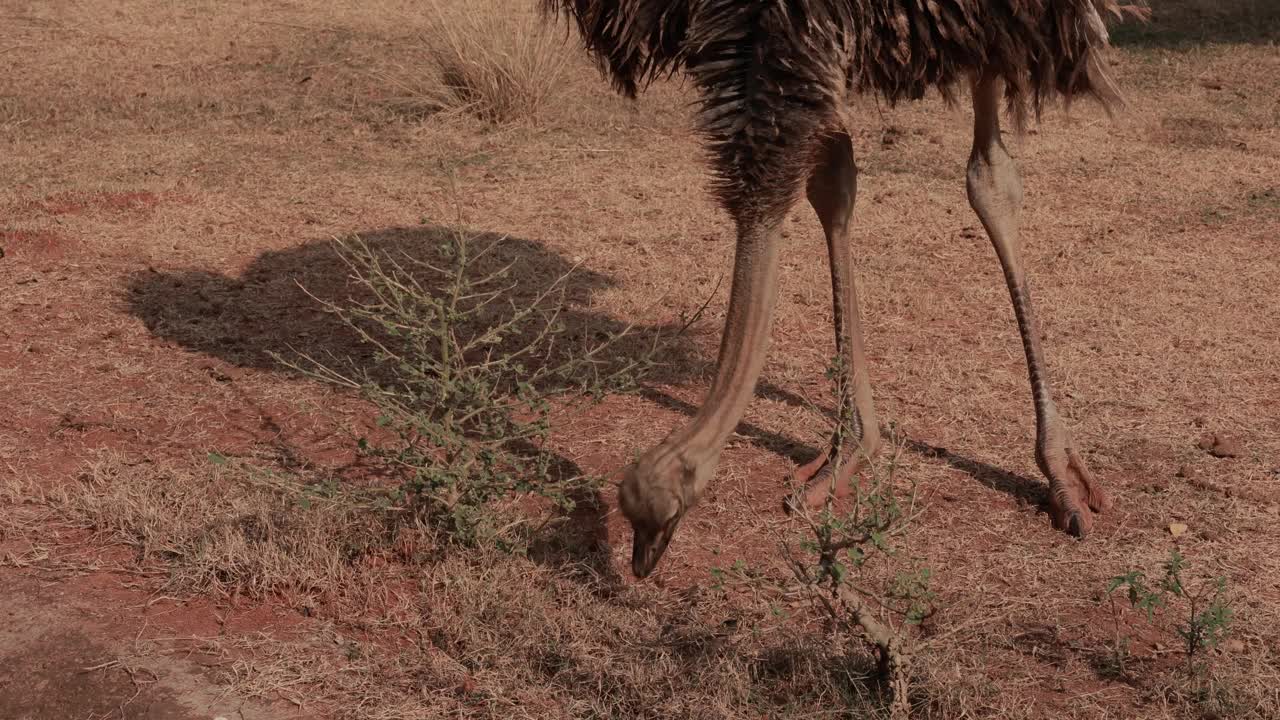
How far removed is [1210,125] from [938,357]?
13.9 feet

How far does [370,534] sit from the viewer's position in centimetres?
399

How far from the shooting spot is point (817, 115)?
3.47 m

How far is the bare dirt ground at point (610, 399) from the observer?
347 cm

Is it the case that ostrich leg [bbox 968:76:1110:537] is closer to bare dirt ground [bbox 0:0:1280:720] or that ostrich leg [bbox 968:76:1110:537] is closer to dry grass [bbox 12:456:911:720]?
bare dirt ground [bbox 0:0:1280:720]

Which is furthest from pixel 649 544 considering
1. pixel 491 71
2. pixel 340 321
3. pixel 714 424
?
pixel 491 71

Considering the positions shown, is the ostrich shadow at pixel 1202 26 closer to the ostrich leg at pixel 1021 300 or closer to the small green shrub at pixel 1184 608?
the ostrich leg at pixel 1021 300

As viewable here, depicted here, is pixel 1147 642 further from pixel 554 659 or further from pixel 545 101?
pixel 545 101

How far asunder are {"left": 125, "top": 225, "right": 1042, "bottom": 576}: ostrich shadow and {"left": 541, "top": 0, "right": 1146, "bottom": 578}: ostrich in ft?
1.39

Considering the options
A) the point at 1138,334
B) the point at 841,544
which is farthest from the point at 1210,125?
the point at 841,544

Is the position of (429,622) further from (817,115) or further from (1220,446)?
(1220,446)

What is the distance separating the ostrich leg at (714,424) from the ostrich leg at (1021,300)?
137 centimetres

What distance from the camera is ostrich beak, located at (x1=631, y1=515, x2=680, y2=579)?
10.1ft

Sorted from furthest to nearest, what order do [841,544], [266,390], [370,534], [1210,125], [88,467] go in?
[1210,125], [266,390], [88,467], [370,534], [841,544]

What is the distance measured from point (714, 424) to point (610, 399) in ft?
6.49
